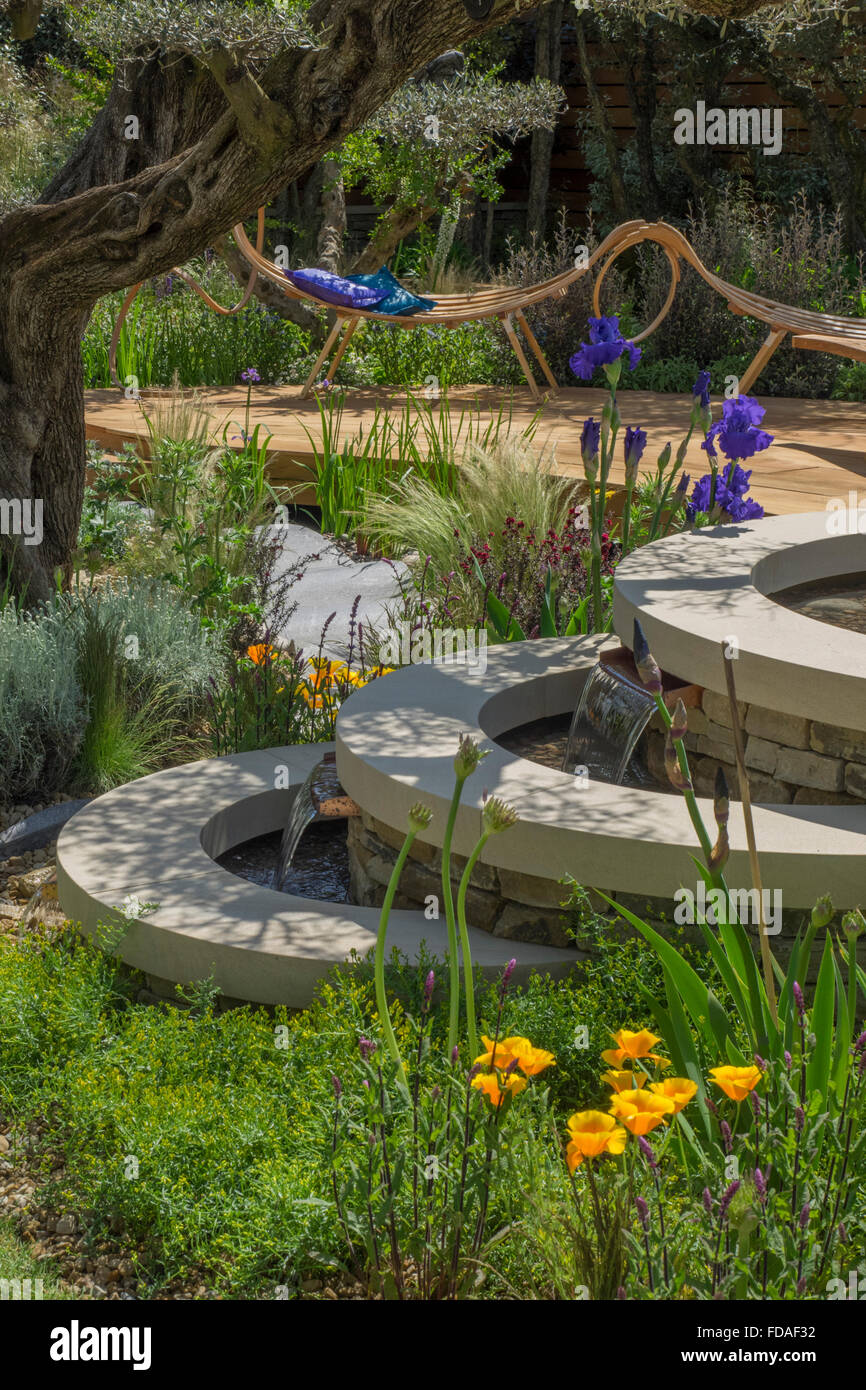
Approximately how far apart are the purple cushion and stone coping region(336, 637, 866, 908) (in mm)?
4805

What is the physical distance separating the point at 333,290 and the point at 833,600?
4676 millimetres

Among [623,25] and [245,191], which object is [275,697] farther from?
[623,25]

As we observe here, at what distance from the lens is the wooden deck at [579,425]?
6266mm

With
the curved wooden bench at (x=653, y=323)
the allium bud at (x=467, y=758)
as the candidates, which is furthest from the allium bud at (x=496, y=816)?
the curved wooden bench at (x=653, y=323)

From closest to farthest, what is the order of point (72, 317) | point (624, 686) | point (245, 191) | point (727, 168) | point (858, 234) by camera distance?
point (624, 686), point (245, 191), point (72, 317), point (858, 234), point (727, 168)

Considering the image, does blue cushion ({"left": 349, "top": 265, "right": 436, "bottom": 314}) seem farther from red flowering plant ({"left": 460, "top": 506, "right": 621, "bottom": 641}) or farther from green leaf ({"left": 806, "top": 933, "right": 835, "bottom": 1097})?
green leaf ({"left": 806, "top": 933, "right": 835, "bottom": 1097})

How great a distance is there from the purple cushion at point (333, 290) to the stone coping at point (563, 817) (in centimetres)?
480

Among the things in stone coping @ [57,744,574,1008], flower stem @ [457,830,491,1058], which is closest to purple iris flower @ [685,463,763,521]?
stone coping @ [57,744,574,1008]

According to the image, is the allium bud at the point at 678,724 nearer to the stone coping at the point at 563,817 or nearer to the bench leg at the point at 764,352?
the stone coping at the point at 563,817

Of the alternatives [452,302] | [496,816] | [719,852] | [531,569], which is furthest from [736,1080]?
[452,302]
